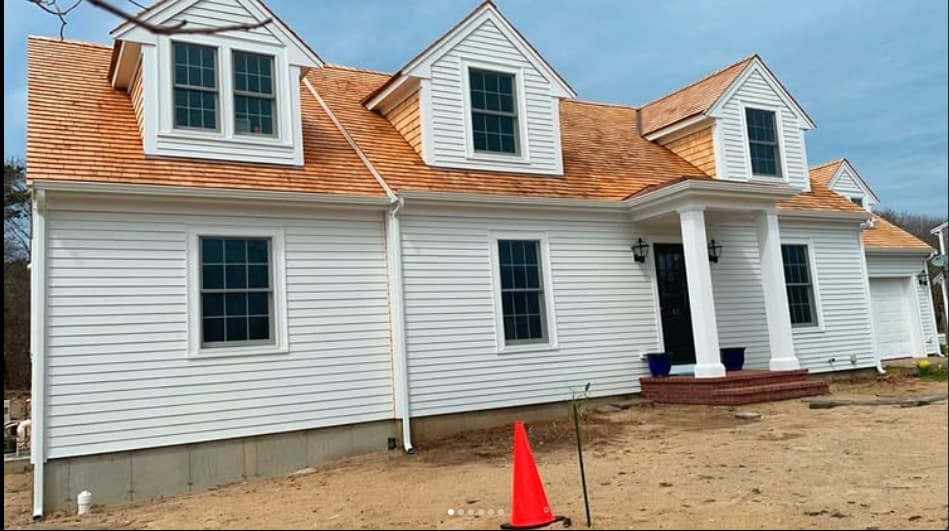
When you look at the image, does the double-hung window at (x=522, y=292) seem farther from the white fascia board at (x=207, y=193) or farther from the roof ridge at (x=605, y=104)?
the roof ridge at (x=605, y=104)

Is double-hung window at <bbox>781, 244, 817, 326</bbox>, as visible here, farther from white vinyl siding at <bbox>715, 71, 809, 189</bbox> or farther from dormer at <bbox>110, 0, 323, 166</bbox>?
dormer at <bbox>110, 0, 323, 166</bbox>

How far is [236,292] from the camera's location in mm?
9570

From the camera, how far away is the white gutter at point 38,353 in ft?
26.5

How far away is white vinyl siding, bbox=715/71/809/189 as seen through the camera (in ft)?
47.5

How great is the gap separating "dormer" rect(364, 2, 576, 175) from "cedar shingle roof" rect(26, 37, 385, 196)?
4.27 ft

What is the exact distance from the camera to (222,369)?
30.6 ft

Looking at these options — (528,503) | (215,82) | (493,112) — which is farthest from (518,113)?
(528,503)

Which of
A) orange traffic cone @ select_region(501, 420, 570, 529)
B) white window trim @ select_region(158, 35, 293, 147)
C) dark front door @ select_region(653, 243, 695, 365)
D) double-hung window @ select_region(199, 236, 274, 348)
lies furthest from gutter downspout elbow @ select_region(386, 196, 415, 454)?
dark front door @ select_region(653, 243, 695, 365)

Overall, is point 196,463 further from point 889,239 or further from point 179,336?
point 889,239

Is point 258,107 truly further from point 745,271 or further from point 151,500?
point 745,271

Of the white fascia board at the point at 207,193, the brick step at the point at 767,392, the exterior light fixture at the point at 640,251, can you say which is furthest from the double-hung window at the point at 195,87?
the brick step at the point at 767,392

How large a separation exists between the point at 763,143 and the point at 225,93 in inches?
414

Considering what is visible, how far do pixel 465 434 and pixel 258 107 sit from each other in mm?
5614

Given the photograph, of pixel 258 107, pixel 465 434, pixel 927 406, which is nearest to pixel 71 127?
pixel 258 107
